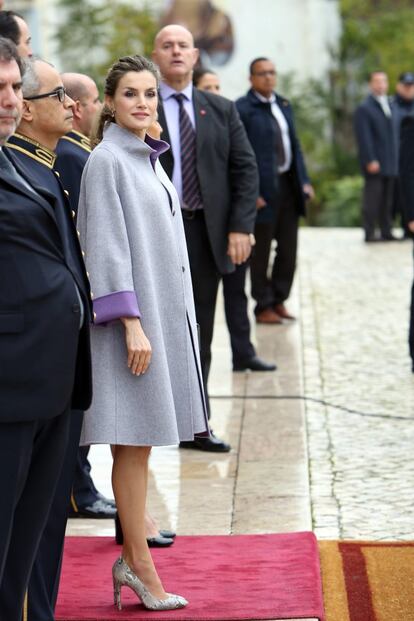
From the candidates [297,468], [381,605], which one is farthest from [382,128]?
[381,605]

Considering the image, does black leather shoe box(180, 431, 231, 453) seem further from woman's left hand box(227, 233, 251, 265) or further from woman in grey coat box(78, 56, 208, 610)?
woman in grey coat box(78, 56, 208, 610)

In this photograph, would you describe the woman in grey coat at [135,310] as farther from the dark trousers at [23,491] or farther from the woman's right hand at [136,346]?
the dark trousers at [23,491]

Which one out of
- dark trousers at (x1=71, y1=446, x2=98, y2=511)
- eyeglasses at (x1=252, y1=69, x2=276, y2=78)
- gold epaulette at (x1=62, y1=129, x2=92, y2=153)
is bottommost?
dark trousers at (x1=71, y1=446, x2=98, y2=511)

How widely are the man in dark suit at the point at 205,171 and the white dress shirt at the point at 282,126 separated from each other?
3.33 metres

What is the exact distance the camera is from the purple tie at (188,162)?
7438mm

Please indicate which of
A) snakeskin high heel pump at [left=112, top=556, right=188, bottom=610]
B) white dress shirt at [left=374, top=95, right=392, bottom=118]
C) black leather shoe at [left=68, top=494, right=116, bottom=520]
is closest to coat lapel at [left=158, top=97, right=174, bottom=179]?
black leather shoe at [left=68, top=494, right=116, bottom=520]

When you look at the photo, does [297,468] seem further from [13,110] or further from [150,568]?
[13,110]

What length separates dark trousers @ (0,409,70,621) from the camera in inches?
146

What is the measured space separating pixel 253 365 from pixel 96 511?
3.56 metres

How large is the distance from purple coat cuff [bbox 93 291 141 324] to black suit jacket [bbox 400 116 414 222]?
4.78 m

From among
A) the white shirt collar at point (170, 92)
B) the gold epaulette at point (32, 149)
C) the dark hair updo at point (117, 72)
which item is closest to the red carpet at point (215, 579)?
the gold epaulette at point (32, 149)

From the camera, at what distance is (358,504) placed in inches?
252

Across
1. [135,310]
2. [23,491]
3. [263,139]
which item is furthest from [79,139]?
[263,139]

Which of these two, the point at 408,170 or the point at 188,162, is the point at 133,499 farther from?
the point at 408,170
